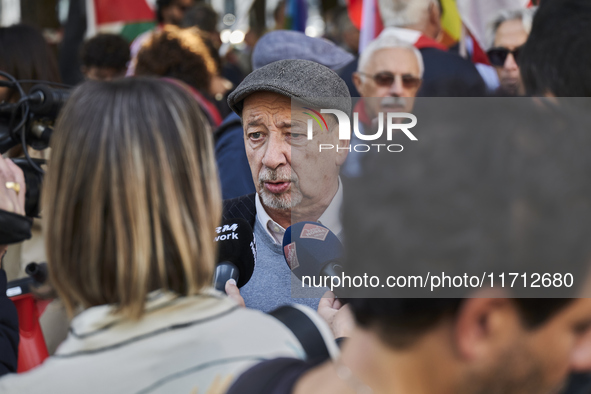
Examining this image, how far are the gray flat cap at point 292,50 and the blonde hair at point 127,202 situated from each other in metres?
2.21

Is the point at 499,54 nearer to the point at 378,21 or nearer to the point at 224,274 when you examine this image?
the point at 378,21

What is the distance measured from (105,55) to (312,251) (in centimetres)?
361

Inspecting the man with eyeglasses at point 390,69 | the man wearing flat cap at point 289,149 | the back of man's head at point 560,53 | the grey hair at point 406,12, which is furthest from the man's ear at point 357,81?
the back of man's head at point 560,53

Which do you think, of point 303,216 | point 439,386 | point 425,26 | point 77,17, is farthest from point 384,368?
point 77,17

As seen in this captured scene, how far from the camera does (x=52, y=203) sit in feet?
4.13

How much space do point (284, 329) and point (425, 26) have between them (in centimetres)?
320

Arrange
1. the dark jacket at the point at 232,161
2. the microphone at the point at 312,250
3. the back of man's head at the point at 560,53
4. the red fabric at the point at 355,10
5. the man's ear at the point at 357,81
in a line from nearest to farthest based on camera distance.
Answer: the back of man's head at the point at 560,53, the microphone at the point at 312,250, the dark jacket at the point at 232,161, the man's ear at the point at 357,81, the red fabric at the point at 355,10

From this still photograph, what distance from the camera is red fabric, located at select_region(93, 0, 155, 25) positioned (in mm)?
5906

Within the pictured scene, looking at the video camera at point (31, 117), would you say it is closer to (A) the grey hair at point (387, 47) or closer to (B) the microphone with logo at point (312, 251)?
(B) the microphone with logo at point (312, 251)

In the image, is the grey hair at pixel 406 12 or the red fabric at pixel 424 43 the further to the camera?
the grey hair at pixel 406 12

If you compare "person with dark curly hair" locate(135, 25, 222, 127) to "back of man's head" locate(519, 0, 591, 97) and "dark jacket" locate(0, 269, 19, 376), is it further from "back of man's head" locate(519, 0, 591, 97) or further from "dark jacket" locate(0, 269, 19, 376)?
"back of man's head" locate(519, 0, 591, 97)

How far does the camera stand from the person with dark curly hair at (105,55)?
4977 millimetres

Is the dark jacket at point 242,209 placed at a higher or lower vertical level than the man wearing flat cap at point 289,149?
lower

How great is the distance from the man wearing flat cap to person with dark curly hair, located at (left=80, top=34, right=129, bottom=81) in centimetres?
285
